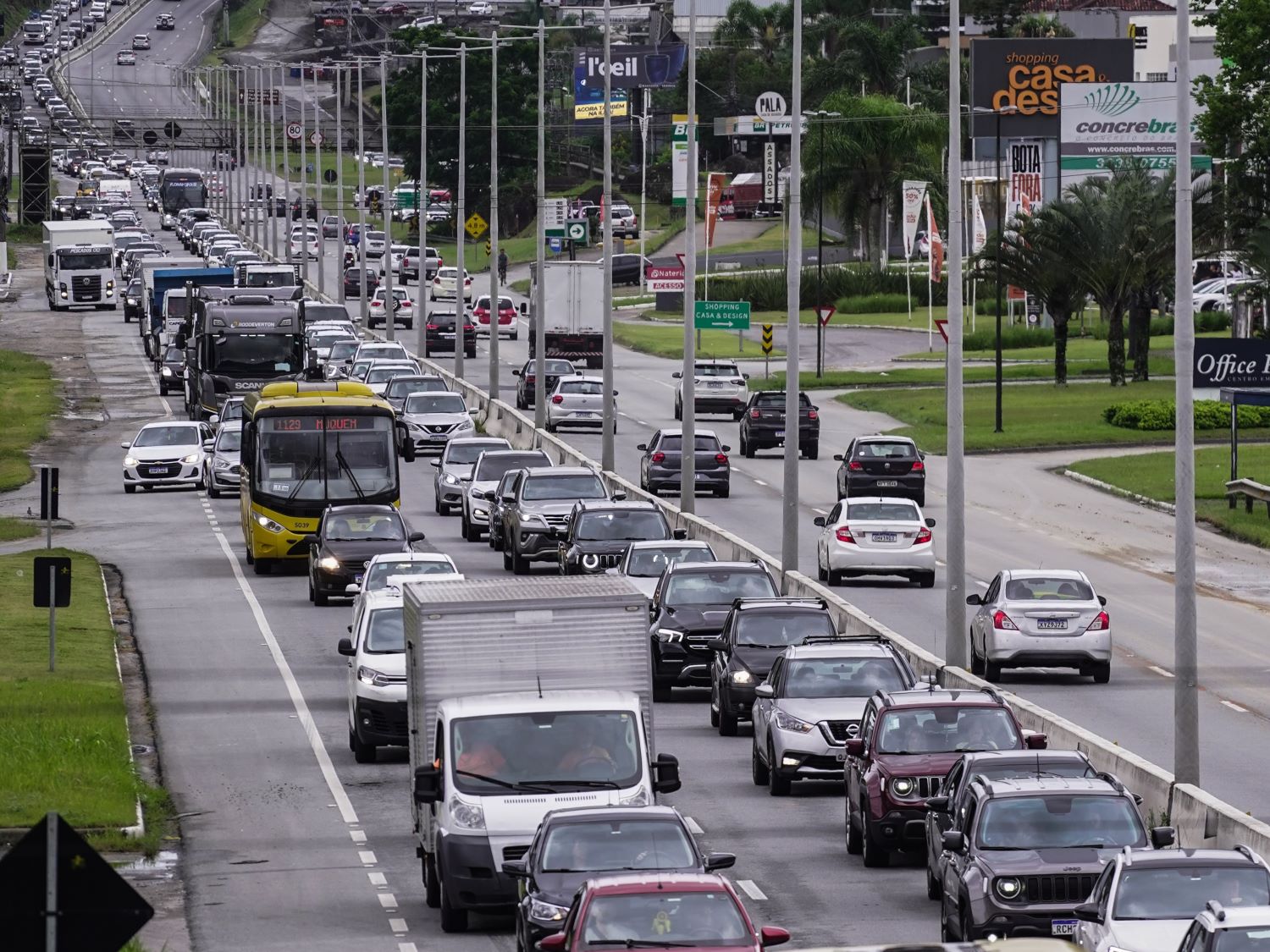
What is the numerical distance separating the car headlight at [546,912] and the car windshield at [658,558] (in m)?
19.3

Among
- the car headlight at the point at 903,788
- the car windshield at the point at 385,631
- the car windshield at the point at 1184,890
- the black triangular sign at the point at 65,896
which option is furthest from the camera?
the car windshield at the point at 385,631

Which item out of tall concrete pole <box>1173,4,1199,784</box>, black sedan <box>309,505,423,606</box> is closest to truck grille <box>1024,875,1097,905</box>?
tall concrete pole <box>1173,4,1199,784</box>

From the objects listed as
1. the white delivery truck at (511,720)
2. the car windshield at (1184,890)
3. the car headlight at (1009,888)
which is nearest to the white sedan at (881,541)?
the white delivery truck at (511,720)

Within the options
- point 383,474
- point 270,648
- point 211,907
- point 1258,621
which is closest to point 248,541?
point 383,474

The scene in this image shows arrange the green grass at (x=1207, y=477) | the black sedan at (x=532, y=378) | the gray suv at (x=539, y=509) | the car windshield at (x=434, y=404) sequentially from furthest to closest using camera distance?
the black sedan at (x=532, y=378), the car windshield at (x=434, y=404), the green grass at (x=1207, y=477), the gray suv at (x=539, y=509)

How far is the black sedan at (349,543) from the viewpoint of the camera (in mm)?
39812

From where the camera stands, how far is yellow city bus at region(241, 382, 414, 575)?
142 ft

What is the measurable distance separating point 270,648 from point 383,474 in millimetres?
7837

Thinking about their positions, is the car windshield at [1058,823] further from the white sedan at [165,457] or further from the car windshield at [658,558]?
the white sedan at [165,457]

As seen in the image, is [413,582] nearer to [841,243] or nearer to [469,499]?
[469,499]

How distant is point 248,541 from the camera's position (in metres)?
45.9

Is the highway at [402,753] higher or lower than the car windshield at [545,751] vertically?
lower

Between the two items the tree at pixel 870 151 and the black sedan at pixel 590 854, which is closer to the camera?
the black sedan at pixel 590 854

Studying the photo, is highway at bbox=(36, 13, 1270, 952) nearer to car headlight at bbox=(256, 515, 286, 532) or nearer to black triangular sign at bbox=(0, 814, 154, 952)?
car headlight at bbox=(256, 515, 286, 532)
